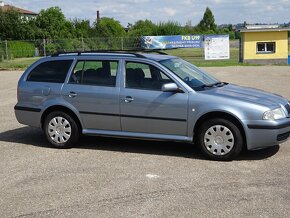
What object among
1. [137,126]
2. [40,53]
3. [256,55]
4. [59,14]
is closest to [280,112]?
[137,126]

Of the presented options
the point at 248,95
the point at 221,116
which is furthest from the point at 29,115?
the point at 248,95

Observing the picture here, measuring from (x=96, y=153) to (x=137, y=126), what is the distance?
0.80m

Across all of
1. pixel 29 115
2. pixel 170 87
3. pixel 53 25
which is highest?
pixel 53 25

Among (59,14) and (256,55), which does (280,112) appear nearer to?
(256,55)

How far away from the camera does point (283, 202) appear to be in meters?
4.56

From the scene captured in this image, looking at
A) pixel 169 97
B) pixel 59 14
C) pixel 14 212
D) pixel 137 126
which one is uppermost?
pixel 59 14

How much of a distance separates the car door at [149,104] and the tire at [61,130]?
90 cm

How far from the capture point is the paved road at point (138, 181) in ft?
14.7

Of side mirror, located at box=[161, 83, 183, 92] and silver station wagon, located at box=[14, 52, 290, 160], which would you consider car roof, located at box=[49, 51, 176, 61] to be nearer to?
silver station wagon, located at box=[14, 52, 290, 160]

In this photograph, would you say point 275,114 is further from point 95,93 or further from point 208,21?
point 208,21

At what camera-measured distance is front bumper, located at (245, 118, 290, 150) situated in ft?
19.5

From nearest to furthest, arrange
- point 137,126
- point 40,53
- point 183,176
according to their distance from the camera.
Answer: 1. point 183,176
2. point 137,126
3. point 40,53

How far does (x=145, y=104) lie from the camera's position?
646 centimetres

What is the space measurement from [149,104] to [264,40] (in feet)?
82.2
